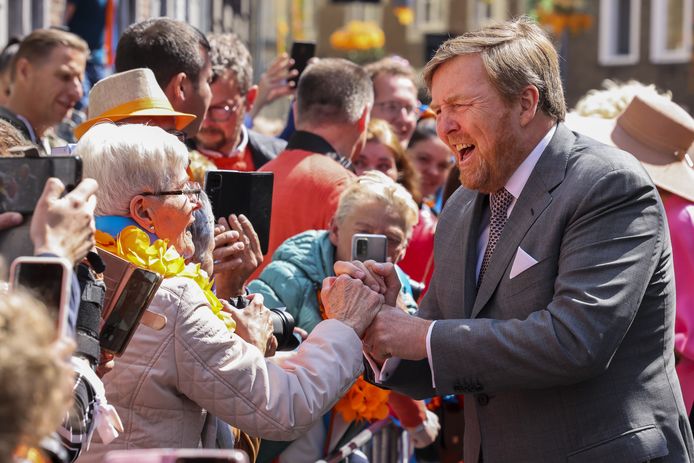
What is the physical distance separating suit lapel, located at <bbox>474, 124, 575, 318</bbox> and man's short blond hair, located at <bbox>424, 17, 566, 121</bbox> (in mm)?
159

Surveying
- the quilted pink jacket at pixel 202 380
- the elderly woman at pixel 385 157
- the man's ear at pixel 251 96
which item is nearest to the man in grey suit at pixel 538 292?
the quilted pink jacket at pixel 202 380

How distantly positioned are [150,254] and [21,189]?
0.84 meters

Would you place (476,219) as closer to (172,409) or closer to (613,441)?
(613,441)

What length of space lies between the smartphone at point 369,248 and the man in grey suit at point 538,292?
0.85 feet

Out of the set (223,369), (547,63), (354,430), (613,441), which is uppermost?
(547,63)

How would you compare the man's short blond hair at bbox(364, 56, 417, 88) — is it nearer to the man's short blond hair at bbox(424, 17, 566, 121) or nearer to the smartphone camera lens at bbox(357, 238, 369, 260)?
the smartphone camera lens at bbox(357, 238, 369, 260)

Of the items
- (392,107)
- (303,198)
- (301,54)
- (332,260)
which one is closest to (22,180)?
(332,260)

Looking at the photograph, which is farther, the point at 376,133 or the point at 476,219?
the point at 376,133

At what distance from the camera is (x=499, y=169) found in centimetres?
369

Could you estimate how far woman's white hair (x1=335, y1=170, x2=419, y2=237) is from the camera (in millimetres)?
5000

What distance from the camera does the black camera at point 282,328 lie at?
3900 millimetres

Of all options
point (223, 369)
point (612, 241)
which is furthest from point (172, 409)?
point (612, 241)

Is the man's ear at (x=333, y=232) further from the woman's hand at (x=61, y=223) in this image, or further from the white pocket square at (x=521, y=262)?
the woman's hand at (x=61, y=223)

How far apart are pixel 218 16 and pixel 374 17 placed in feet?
101
